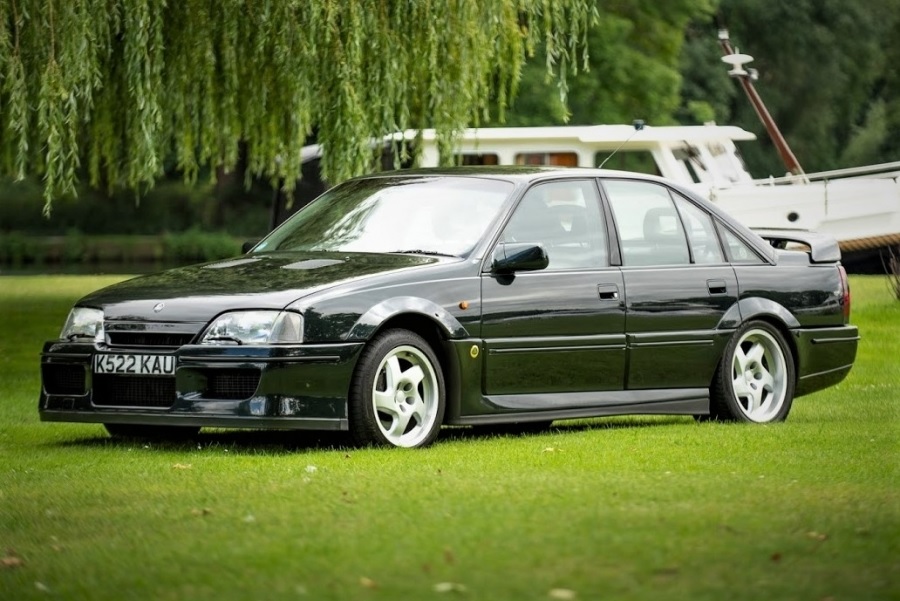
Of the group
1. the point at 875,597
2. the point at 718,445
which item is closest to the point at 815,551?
the point at 875,597

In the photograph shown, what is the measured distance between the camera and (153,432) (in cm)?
1034

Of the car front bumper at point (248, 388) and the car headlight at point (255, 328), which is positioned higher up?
the car headlight at point (255, 328)

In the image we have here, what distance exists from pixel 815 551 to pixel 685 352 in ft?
16.1

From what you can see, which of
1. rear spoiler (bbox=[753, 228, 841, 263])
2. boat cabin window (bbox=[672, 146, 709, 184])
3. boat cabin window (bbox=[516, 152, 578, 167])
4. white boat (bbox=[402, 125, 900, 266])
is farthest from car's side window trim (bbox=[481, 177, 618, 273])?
boat cabin window (bbox=[672, 146, 709, 184])

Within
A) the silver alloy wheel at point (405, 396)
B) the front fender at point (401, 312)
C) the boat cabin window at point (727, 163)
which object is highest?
the boat cabin window at point (727, 163)

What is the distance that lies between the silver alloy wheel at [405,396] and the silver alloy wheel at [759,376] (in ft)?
7.93

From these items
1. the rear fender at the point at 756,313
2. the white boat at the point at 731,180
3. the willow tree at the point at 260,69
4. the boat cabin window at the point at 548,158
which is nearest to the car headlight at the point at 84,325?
the rear fender at the point at 756,313

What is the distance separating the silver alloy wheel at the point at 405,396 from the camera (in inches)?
371

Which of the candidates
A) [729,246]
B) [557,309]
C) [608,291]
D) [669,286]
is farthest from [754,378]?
[557,309]

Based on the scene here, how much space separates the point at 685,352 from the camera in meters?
10.9

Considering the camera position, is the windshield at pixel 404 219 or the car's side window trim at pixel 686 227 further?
the car's side window trim at pixel 686 227

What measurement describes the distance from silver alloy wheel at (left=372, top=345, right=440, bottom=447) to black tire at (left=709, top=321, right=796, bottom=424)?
2.27 metres

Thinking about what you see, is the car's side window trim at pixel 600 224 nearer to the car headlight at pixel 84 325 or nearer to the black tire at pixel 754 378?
the black tire at pixel 754 378

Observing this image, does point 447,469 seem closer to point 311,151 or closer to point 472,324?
point 472,324
